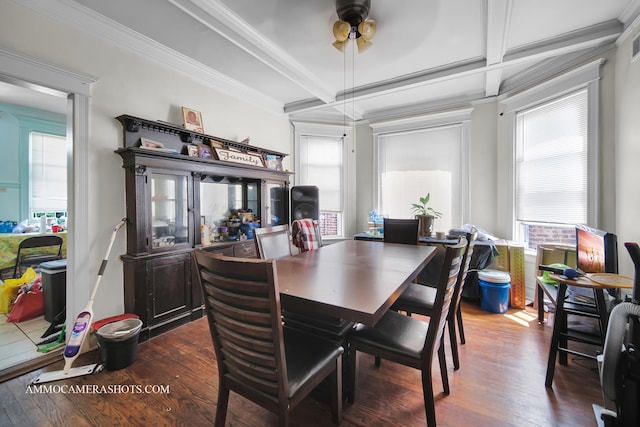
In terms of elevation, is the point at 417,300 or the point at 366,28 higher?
the point at 366,28

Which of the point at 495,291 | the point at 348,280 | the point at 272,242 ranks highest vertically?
the point at 272,242

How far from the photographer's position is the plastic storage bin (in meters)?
2.86

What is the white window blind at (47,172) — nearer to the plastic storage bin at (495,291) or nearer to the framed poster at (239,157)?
the framed poster at (239,157)

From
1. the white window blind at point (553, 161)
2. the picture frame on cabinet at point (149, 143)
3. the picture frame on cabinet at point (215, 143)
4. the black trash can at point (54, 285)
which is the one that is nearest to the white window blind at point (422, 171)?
the white window blind at point (553, 161)

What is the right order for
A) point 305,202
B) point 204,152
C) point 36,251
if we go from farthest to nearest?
point 305,202 → point 36,251 → point 204,152

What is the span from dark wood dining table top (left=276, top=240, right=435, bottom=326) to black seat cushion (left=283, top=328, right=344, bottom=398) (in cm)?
15

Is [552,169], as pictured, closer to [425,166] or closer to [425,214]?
[425,214]

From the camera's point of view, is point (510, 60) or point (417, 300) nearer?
point (417, 300)

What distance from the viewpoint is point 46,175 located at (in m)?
4.44

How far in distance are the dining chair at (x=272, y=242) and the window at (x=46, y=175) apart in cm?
467

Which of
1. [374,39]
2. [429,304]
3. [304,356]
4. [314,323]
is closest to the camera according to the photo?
[304,356]

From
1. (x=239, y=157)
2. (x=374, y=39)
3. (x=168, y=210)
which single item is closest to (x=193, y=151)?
(x=239, y=157)

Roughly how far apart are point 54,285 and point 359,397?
2.94 metres

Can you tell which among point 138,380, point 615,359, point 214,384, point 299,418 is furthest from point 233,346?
point 615,359
